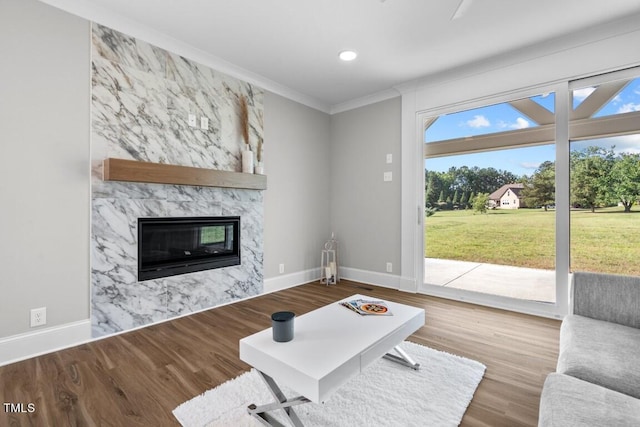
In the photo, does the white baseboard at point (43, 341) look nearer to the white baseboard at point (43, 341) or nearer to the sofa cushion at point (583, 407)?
the white baseboard at point (43, 341)

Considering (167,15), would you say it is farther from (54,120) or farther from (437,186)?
(437,186)

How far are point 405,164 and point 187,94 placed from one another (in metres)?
2.68

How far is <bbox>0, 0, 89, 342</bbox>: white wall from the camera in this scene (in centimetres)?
213

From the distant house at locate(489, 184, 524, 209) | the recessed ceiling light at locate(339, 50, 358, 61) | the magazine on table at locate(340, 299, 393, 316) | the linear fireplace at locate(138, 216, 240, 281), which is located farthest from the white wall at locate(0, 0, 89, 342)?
the distant house at locate(489, 184, 524, 209)

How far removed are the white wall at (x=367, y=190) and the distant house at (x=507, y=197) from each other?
3.66ft

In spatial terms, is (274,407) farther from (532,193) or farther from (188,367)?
(532,193)

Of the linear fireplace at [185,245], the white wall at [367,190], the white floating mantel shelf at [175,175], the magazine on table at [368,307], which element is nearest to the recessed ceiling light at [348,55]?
the white wall at [367,190]

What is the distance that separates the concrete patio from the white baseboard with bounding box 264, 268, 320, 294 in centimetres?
159

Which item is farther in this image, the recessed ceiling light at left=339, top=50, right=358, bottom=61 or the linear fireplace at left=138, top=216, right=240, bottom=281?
the recessed ceiling light at left=339, top=50, right=358, bottom=61

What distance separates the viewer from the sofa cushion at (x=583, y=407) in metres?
0.96

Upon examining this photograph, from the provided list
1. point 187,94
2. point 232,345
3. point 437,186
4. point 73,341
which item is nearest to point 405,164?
point 437,186

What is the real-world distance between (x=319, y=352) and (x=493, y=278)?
2.87 meters

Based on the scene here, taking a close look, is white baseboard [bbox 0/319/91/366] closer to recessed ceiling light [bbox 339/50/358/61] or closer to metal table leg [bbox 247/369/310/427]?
metal table leg [bbox 247/369/310/427]

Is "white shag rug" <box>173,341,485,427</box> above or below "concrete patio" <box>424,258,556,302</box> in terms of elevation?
below
